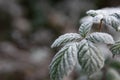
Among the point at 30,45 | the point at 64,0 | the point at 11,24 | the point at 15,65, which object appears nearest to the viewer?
the point at 15,65

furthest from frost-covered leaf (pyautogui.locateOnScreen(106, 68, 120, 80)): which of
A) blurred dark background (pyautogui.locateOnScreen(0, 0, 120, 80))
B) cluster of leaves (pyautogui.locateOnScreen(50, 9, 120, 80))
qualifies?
blurred dark background (pyautogui.locateOnScreen(0, 0, 120, 80))

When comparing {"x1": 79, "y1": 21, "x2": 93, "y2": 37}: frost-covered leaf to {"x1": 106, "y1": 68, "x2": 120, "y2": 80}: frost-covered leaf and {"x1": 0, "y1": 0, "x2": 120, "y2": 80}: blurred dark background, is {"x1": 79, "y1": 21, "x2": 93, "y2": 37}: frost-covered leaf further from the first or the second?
{"x1": 0, "y1": 0, "x2": 120, "y2": 80}: blurred dark background

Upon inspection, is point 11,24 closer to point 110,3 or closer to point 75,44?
point 110,3

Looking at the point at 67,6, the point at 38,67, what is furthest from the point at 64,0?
the point at 38,67

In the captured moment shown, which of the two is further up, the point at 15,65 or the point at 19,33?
the point at 19,33

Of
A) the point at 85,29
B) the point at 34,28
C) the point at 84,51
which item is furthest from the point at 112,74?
the point at 34,28

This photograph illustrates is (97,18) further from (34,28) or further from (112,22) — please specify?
(34,28)

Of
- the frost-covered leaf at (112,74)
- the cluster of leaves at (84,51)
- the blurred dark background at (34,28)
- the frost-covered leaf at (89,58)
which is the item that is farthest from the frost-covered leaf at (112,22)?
the blurred dark background at (34,28)

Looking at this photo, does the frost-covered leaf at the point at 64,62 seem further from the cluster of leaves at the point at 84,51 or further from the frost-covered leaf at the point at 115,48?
the frost-covered leaf at the point at 115,48
